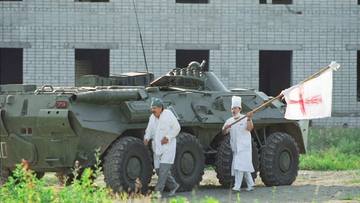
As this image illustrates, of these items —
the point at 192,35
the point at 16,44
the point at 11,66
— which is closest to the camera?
the point at 16,44

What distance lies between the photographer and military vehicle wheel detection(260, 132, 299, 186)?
1712 cm

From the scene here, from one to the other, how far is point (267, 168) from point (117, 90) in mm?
3501

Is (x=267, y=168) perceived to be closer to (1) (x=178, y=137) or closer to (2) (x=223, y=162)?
(2) (x=223, y=162)

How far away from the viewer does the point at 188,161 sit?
1584cm

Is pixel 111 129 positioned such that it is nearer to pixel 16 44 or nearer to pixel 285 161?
pixel 285 161

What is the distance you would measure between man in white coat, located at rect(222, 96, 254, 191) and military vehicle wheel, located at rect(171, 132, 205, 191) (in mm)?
556

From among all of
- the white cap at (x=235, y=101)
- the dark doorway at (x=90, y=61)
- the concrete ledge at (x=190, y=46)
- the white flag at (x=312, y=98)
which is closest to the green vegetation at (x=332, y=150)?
the concrete ledge at (x=190, y=46)

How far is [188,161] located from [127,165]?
1401 mm

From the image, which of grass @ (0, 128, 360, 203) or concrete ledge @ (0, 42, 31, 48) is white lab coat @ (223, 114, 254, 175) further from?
concrete ledge @ (0, 42, 31, 48)

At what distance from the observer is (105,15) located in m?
26.0

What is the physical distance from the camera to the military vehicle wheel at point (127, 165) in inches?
571

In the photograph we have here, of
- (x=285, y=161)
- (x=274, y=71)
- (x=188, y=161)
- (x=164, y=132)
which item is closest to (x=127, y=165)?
(x=164, y=132)

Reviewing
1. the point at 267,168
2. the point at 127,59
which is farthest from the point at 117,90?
the point at 127,59

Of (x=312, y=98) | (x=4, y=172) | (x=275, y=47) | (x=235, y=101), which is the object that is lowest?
(x=4, y=172)
